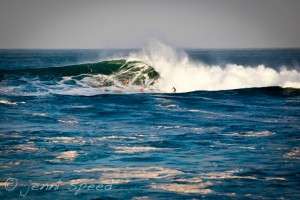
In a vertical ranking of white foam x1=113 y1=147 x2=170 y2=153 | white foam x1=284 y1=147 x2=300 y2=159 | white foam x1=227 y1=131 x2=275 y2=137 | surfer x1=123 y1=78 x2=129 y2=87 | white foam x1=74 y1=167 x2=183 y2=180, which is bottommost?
white foam x1=74 y1=167 x2=183 y2=180

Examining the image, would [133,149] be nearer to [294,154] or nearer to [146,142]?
[146,142]

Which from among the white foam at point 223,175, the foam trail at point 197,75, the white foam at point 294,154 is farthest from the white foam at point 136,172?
the foam trail at point 197,75

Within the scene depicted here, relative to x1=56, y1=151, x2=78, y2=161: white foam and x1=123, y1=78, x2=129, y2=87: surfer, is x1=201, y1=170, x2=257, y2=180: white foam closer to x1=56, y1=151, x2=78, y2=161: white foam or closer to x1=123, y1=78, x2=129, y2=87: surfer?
x1=56, y1=151, x2=78, y2=161: white foam

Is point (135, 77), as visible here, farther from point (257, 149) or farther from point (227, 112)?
point (257, 149)

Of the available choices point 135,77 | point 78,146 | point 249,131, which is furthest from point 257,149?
point 135,77

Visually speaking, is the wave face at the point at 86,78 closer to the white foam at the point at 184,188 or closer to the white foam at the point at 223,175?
the white foam at the point at 223,175

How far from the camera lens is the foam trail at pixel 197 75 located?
34.7 metres

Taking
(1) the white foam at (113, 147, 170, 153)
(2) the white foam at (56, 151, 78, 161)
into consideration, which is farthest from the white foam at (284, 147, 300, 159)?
(2) the white foam at (56, 151, 78, 161)

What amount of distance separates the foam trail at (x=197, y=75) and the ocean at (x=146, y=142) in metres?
0.78

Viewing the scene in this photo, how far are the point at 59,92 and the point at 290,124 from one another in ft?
55.2

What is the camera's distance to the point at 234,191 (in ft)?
33.2

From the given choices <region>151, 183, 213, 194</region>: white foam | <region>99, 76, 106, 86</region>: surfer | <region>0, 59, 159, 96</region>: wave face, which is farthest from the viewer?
<region>99, 76, 106, 86</region>: surfer

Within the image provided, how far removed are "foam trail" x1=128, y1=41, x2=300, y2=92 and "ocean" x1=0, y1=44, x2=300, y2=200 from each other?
78 centimetres

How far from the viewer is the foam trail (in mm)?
34656
